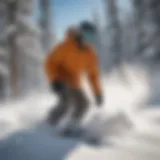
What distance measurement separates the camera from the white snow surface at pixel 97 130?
1281 millimetres

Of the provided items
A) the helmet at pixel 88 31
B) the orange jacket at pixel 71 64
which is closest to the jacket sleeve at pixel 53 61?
the orange jacket at pixel 71 64

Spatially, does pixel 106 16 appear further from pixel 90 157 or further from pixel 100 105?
pixel 90 157

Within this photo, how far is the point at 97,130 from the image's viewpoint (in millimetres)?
1416

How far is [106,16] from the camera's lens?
1.60 metres

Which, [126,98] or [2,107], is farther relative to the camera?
[126,98]

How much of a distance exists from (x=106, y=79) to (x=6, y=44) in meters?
0.48

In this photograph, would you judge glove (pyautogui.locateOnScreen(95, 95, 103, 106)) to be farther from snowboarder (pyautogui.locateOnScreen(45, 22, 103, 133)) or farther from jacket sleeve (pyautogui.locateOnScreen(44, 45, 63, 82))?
jacket sleeve (pyautogui.locateOnScreen(44, 45, 63, 82))

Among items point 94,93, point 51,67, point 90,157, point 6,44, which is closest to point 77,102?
point 94,93

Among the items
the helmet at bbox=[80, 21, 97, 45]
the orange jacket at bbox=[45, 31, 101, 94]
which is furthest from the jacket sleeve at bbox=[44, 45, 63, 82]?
the helmet at bbox=[80, 21, 97, 45]

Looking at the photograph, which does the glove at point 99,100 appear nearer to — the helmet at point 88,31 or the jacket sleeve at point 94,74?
the jacket sleeve at point 94,74

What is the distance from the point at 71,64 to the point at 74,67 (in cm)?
2

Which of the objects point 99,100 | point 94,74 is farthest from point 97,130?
point 94,74

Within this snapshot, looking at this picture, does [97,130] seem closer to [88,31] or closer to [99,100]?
[99,100]

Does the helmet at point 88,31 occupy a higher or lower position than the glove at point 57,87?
higher
